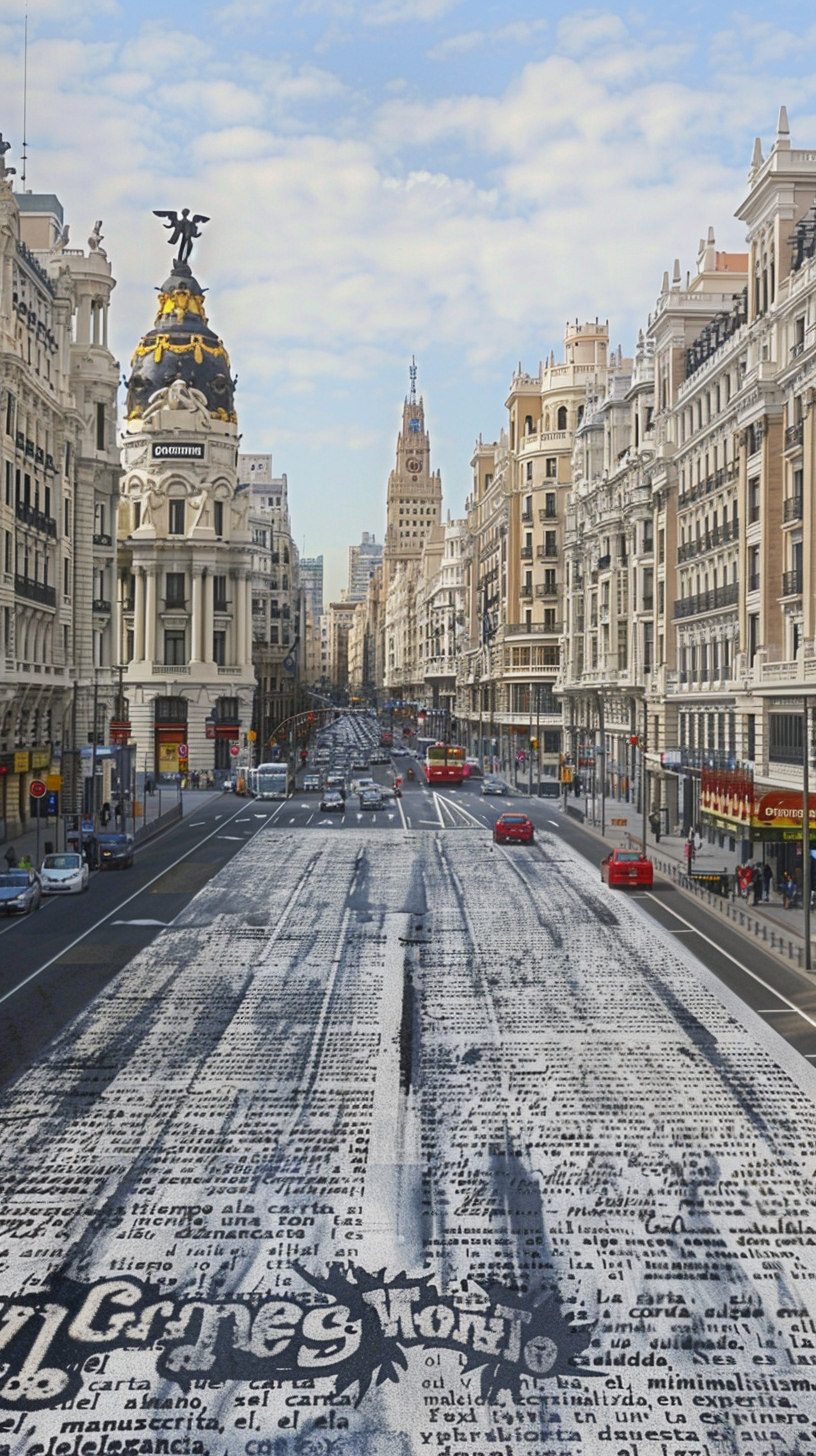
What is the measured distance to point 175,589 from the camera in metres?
97.2

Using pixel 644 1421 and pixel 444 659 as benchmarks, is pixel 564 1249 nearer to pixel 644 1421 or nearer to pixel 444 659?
pixel 644 1421

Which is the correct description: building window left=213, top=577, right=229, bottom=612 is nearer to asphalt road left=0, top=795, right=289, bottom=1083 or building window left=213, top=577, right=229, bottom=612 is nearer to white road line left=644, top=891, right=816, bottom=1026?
asphalt road left=0, top=795, right=289, bottom=1083

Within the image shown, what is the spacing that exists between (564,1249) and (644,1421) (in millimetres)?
3363

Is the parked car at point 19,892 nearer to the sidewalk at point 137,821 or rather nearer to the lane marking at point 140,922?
the lane marking at point 140,922

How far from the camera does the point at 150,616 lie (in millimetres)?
95625

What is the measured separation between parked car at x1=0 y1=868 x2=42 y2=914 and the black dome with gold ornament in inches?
2702

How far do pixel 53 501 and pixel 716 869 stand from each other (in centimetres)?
3556

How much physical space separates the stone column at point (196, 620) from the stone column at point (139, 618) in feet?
12.1

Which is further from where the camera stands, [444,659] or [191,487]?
[444,659]

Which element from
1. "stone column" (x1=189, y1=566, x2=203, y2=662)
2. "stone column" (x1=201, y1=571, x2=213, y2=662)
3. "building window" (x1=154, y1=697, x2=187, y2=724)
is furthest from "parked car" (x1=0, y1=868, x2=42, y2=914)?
"stone column" (x1=201, y1=571, x2=213, y2=662)

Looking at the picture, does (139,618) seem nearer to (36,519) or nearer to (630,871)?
(36,519)

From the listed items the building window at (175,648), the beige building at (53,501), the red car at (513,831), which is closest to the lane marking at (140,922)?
the beige building at (53,501)

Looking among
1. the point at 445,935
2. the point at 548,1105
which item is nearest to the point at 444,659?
the point at 445,935

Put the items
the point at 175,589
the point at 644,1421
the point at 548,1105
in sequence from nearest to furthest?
the point at 644,1421
the point at 548,1105
the point at 175,589
